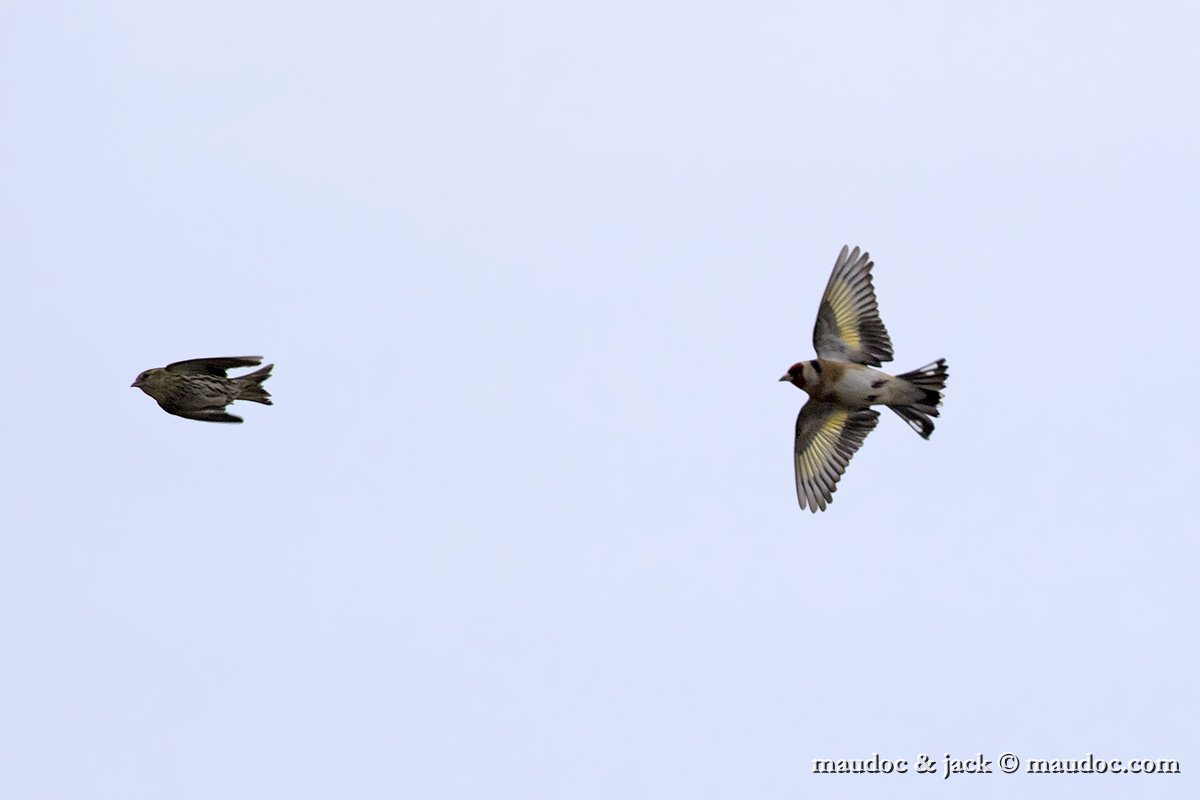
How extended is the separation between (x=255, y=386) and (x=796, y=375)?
20.4 feet

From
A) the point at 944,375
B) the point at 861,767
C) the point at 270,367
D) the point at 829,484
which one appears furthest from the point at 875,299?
the point at 270,367

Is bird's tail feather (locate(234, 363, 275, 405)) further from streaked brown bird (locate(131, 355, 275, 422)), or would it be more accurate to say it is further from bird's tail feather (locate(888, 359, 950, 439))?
bird's tail feather (locate(888, 359, 950, 439))

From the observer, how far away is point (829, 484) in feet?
52.1

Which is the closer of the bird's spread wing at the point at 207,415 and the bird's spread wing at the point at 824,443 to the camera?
the bird's spread wing at the point at 207,415

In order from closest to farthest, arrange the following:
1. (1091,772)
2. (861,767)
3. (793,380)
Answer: (1091,772)
(861,767)
(793,380)

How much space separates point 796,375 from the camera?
15156mm

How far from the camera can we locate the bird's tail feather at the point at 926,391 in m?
14.7

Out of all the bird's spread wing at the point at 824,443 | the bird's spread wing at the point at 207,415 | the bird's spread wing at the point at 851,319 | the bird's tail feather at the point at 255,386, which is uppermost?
the bird's spread wing at the point at 851,319

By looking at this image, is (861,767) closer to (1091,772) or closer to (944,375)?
(1091,772)

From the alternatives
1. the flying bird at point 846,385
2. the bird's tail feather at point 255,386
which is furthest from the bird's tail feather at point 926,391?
the bird's tail feather at point 255,386

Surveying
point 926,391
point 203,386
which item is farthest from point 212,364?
point 926,391

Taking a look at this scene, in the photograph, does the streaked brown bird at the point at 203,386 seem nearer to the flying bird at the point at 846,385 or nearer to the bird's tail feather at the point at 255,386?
the bird's tail feather at the point at 255,386

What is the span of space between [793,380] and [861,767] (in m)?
4.40

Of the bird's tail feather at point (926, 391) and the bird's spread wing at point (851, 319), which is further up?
the bird's spread wing at point (851, 319)
